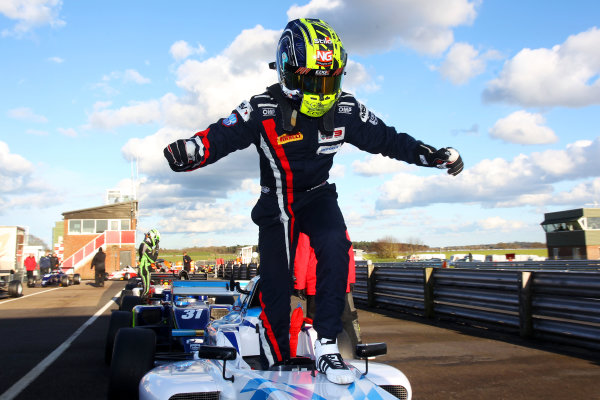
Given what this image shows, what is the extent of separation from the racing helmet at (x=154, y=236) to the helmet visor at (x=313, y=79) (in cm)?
1258

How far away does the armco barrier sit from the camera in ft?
26.9

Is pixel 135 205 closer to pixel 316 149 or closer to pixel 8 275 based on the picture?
pixel 8 275

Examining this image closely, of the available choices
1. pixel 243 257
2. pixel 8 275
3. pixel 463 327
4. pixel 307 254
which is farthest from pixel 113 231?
pixel 307 254

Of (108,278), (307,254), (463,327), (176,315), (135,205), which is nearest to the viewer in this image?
(307,254)

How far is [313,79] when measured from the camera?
10.8ft

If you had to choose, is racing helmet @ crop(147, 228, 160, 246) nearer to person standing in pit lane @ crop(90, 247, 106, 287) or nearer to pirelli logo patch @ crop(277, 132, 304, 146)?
pirelli logo patch @ crop(277, 132, 304, 146)

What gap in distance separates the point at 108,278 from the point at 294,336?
39.9 m

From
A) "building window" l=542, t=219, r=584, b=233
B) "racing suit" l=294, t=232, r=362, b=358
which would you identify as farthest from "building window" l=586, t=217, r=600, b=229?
"racing suit" l=294, t=232, r=362, b=358

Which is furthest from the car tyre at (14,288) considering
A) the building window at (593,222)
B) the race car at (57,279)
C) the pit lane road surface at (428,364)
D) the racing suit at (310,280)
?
the building window at (593,222)

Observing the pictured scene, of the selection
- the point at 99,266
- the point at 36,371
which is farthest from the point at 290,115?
the point at 99,266

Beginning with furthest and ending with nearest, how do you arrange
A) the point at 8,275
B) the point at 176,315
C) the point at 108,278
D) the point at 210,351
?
the point at 108,278, the point at 8,275, the point at 176,315, the point at 210,351

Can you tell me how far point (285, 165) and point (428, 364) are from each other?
14.6 ft

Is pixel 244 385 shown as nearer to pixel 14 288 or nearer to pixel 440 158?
pixel 440 158

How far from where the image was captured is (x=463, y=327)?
10.8m
